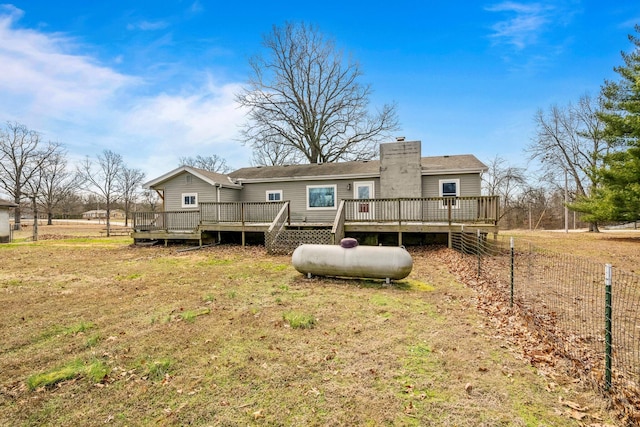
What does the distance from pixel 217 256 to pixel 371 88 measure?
22.3m

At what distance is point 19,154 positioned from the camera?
27.8 meters

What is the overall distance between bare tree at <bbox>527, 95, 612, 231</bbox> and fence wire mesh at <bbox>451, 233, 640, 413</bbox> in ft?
74.2

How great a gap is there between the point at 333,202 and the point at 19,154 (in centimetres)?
3056

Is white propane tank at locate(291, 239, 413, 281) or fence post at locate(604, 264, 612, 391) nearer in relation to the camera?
fence post at locate(604, 264, 612, 391)

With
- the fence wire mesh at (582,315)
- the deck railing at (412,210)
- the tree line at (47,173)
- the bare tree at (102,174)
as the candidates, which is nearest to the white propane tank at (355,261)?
the fence wire mesh at (582,315)

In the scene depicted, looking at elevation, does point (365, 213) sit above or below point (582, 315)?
above

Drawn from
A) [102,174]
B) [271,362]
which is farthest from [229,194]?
[102,174]

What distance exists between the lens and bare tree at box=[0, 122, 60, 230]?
88.9 feet

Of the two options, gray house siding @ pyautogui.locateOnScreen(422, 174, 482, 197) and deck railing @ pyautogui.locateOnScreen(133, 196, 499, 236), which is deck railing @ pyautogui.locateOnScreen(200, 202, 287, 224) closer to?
deck railing @ pyautogui.locateOnScreen(133, 196, 499, 236)

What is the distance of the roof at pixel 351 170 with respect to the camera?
556 inches

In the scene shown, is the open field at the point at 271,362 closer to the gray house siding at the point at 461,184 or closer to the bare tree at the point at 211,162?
the gray house siding at the point at 461,184

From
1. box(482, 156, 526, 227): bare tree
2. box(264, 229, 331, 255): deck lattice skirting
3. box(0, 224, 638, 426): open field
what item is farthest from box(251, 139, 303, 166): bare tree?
box(0, 224, 638, 426): open field

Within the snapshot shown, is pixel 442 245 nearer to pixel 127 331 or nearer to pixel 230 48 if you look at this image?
pixel 127 331

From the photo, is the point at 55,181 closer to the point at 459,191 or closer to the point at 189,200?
the point at 189,200
